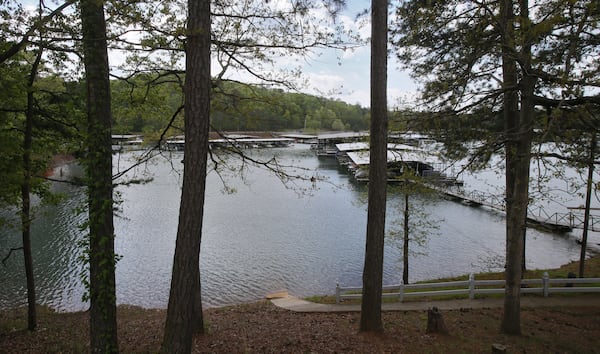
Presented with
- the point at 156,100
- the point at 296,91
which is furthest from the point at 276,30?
the point at 156,100

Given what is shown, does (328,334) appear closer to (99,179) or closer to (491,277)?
(99,179)

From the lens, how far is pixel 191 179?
4973mm

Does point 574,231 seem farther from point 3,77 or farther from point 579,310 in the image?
point 3,77

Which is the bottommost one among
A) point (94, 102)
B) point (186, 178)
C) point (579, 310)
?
point (579, 310)

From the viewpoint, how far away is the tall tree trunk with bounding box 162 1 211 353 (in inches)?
194

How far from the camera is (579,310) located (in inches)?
384

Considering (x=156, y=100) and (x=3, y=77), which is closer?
(x=3, y=77)

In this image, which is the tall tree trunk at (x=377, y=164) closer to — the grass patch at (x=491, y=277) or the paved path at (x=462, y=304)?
the paved path at (x=462, y=304)

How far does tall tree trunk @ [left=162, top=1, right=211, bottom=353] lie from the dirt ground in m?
2.28

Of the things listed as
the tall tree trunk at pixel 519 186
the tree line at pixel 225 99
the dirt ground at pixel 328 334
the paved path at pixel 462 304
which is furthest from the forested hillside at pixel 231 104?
the paved path at pixel 462 304

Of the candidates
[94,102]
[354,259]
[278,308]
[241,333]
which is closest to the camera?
[94,102]

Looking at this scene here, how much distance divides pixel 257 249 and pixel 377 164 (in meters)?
14.3

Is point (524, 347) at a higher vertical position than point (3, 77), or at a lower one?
Result: lower

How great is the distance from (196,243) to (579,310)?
9.88m
